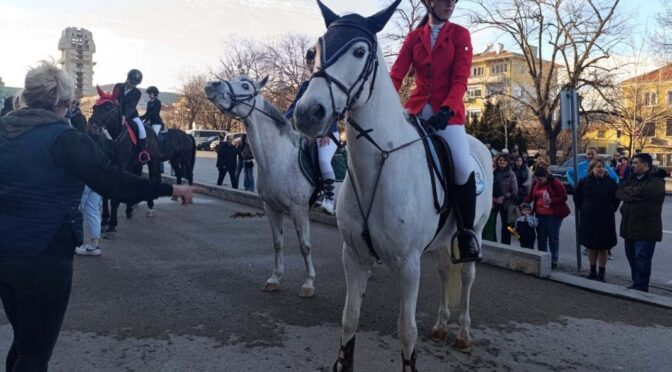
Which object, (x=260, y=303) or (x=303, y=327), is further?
(x=260, y=303)

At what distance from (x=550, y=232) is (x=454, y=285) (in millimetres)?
4447

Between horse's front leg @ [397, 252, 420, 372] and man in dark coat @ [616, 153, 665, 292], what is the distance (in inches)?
187

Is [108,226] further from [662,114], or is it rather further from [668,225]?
[662,114]

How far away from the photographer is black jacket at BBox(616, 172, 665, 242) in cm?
689

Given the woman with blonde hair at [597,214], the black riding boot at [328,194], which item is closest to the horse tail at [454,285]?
the black riding boot at [328,194]

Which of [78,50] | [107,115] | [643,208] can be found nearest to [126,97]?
[107,115]

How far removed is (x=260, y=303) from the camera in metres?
5.72

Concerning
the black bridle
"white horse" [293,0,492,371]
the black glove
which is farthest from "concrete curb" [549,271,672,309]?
the black bridle

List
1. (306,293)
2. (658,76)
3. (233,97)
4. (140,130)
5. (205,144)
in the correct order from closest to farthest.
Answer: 1. (306,293)
2. (233,97)
3. (140,130)
4. (658,76)
5. (205,144)

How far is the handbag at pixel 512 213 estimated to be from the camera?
9094 mm

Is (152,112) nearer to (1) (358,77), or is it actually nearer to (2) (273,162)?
(2) (273,162)

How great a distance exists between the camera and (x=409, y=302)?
3.53 metres

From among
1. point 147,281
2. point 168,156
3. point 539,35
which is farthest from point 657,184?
point 539,35

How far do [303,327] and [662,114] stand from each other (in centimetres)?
3981
